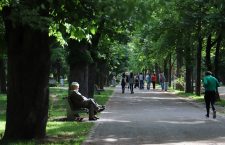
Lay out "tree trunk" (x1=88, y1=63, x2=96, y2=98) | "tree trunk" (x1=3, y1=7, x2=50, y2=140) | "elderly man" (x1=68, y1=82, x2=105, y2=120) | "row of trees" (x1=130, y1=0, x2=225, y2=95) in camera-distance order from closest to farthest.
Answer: "tree trunk" (x1=3, y1=7, x2=50, y2=140)
"elderly man" (x1=68, y1=82, x2=105, y2=120)
"row of trees" (x1=130, y1=0, x2=225, y2=95)
"tree trunk" (x1=88, y1=63, x2=96, y2=98)

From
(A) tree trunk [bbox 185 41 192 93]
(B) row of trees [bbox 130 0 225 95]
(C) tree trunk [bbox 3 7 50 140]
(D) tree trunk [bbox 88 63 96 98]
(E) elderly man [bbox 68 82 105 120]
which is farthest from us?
(A) tree trunk [bbox 185 41 192 93]

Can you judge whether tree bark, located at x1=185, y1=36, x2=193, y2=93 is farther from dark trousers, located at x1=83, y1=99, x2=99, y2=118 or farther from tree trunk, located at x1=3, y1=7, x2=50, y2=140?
tree trunk, located at x1=3, y1=7, x2=50, y2=140

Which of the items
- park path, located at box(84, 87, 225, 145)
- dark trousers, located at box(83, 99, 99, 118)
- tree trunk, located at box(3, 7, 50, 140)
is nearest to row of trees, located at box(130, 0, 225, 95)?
dark trousers, located at box(83, 99, 99, 118)

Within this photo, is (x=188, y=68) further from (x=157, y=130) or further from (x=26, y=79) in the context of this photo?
(x=26, y=79)

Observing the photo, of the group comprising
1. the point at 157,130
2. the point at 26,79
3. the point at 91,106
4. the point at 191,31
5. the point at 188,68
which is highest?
the point at 191,31

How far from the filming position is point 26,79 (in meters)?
12.5

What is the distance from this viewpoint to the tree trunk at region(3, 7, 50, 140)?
12.4 meters

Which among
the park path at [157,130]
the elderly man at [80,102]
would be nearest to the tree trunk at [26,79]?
the park path at [157,130]

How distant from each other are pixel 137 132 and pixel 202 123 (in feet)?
12.1

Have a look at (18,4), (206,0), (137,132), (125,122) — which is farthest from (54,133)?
(206,0)

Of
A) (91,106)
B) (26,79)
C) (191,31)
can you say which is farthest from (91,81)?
(26,79)

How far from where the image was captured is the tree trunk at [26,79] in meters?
12.4

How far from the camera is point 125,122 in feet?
58.9

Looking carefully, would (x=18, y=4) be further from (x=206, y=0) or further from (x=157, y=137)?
(x=206, y=0)
